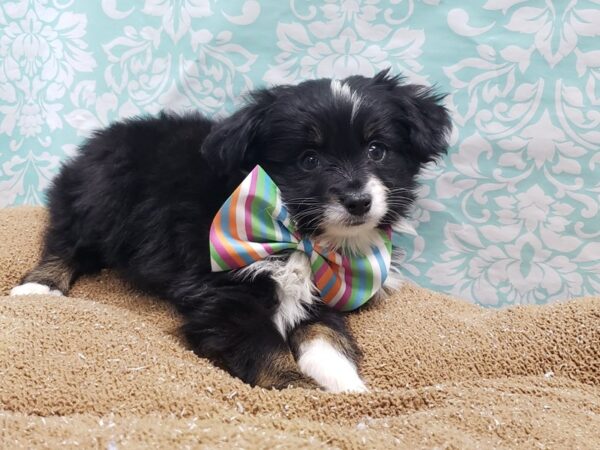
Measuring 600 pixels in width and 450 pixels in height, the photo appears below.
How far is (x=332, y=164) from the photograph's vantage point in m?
2.18

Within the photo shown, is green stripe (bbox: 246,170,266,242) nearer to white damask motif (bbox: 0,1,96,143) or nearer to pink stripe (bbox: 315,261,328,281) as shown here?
pink stripe (bbox: 315,261,328,281)

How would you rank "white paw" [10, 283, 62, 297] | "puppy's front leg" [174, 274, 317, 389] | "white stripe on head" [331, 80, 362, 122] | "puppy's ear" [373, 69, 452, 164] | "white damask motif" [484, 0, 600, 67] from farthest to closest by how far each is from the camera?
"white damask motif" [484, 0, 600, 67]
"white paw" [10, 283, 62, 297]
"puppy's ear" [373, 69, 452, 164]
"white stripe on head" [331, 80, 362, 122]
"puppy's front leg" [174, 274, 317, 389]

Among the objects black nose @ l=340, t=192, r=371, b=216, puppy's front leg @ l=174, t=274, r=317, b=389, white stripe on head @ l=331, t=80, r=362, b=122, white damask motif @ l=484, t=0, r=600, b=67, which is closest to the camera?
puppy's front leg @ l=174, t=274, r=317, b=389

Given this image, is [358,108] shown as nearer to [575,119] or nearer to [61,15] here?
[575,119]

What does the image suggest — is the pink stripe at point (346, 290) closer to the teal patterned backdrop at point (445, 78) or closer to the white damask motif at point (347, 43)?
the teal patterned backdrop at point (445, 78)

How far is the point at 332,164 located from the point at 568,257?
1421 millimetres

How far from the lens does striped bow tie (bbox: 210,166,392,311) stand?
2154 mm

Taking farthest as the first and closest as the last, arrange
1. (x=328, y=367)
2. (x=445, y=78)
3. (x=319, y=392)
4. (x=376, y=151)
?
(x=445, y=78)
(x=376, y=151)
(x=328, y=367)
(x=319, y=392)

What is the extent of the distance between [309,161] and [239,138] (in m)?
0.25

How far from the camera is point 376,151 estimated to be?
2.27 meters

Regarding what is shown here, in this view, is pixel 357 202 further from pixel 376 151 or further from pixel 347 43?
pixel 347 43

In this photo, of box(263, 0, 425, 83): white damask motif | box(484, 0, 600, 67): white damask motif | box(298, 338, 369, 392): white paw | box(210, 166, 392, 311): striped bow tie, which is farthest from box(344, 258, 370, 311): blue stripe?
box(484, 0, 600, 67): white damask motif

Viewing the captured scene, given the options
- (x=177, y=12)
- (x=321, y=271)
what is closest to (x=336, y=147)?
(x=321, y=271)

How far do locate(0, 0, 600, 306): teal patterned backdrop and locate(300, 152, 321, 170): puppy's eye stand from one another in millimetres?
926
